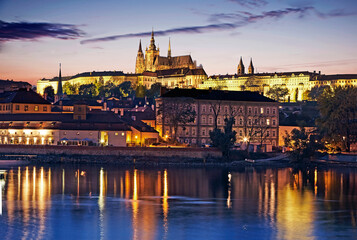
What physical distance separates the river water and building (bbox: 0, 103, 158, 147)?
16411 mm

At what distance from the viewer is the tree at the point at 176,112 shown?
3487 inches

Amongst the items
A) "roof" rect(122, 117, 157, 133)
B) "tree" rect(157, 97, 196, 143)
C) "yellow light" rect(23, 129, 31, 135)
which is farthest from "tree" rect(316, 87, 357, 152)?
"yellow light" rect(23, 129, 31, 135)

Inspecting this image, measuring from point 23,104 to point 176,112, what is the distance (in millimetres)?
29569

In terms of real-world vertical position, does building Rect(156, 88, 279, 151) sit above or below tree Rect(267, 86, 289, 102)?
below

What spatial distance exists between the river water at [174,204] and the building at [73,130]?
16.4 meters

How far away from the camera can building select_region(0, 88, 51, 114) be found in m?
102

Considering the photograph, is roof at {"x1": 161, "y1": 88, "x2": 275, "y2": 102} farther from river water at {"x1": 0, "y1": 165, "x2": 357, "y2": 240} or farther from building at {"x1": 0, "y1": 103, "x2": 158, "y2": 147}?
river water at {"x1": 0, "y1": 165, "x2": 357, "y2": 240}

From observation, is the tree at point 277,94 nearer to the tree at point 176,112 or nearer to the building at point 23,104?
the building at point 23,104

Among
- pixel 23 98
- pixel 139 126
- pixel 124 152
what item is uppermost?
pixel 23 98

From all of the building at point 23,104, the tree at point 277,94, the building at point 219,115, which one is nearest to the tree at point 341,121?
the building at point 219,115

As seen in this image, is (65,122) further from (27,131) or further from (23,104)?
(23,104)

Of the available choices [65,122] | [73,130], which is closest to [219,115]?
[73,130]

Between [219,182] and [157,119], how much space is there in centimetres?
3812

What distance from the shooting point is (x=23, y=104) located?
103 meters
